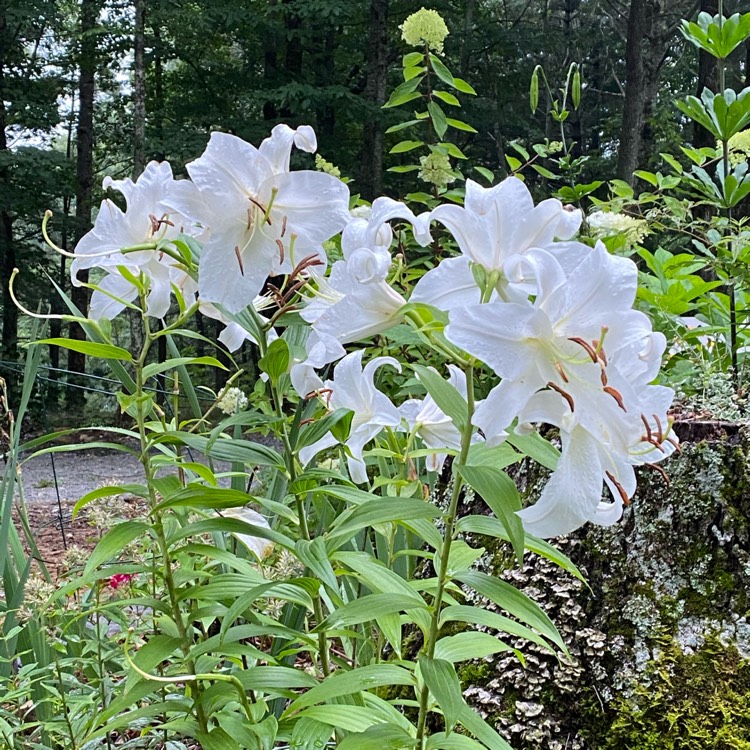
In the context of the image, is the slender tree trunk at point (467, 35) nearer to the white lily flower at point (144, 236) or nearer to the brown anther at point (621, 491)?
the white lily flower at point (144, 236)

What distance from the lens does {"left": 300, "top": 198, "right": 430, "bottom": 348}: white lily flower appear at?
0.75 m

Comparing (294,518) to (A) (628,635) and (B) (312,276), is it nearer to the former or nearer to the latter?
(B) (312,276)

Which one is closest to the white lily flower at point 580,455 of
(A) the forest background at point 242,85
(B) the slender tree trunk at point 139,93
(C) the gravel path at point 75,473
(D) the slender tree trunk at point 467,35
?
(C) the gravel path at point 75,473

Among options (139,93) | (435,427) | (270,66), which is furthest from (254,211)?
(270,66)

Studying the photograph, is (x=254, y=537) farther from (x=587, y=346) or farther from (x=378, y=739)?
(x=587, y=346)

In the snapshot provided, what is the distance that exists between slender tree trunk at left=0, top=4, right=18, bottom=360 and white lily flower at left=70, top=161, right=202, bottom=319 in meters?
10.8

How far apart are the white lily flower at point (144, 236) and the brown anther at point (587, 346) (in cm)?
48

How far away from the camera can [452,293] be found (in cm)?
75

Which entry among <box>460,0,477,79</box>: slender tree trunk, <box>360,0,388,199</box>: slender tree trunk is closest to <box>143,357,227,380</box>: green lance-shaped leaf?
<box>360,0,388,199</box>: slender tree trunk

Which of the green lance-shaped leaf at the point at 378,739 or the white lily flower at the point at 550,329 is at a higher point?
the white lily flower at the point at 550,329

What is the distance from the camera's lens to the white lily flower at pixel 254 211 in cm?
77

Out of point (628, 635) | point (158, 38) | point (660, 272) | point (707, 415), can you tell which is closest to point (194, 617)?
point (628, 635)

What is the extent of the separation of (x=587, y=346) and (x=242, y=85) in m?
12.8

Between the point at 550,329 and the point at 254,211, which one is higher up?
the point at 254,211
